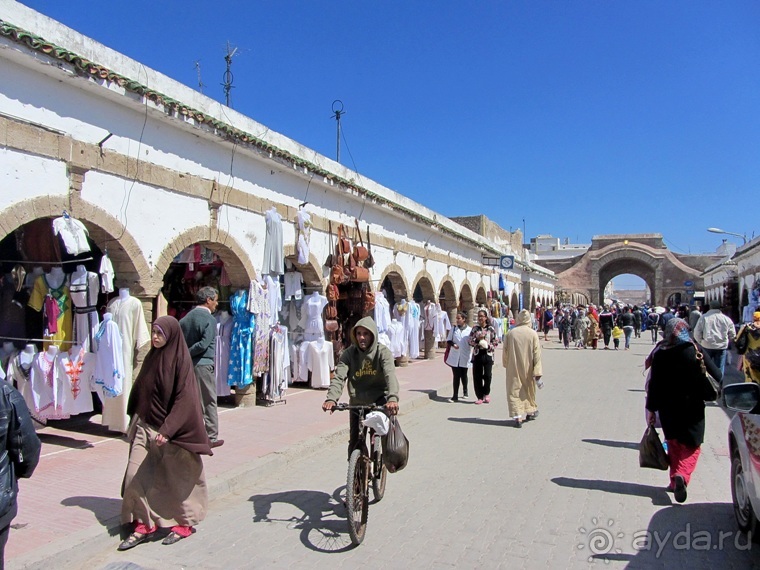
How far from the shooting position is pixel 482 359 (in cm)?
1009

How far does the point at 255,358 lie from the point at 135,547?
4.84 m

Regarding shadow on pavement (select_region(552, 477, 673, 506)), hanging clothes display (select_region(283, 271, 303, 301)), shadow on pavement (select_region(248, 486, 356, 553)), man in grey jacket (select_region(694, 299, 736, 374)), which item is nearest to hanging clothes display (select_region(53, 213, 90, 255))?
shadow on pavement (select_region(248, 486, 356, 553))

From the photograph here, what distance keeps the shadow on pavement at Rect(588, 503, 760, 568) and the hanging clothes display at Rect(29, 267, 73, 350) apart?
230 inches

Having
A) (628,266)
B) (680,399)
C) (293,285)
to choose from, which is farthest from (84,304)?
(628,266)

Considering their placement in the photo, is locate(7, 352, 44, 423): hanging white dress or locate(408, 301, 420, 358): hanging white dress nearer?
locate(7, 352, 44, 423): hanging white dress

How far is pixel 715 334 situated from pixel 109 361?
31.3 feet

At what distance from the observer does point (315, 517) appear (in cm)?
473

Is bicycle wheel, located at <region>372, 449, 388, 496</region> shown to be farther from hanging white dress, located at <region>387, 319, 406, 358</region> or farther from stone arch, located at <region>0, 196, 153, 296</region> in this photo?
hanging white dress, located at <region>387, 319, 406, 358</region>

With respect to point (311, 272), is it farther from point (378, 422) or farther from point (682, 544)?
point (682, 544)

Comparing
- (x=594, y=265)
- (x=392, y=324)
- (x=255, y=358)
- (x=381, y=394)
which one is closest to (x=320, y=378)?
(x=255, y=358)

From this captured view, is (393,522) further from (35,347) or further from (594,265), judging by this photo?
(594,265)

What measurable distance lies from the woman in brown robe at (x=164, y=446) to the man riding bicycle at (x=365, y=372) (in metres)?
1.09

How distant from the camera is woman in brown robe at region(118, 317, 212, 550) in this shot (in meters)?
4.21

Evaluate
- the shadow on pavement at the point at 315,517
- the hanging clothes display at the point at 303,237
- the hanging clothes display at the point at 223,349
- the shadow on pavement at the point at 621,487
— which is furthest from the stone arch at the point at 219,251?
the shadow on pavement at the point at 621,487
